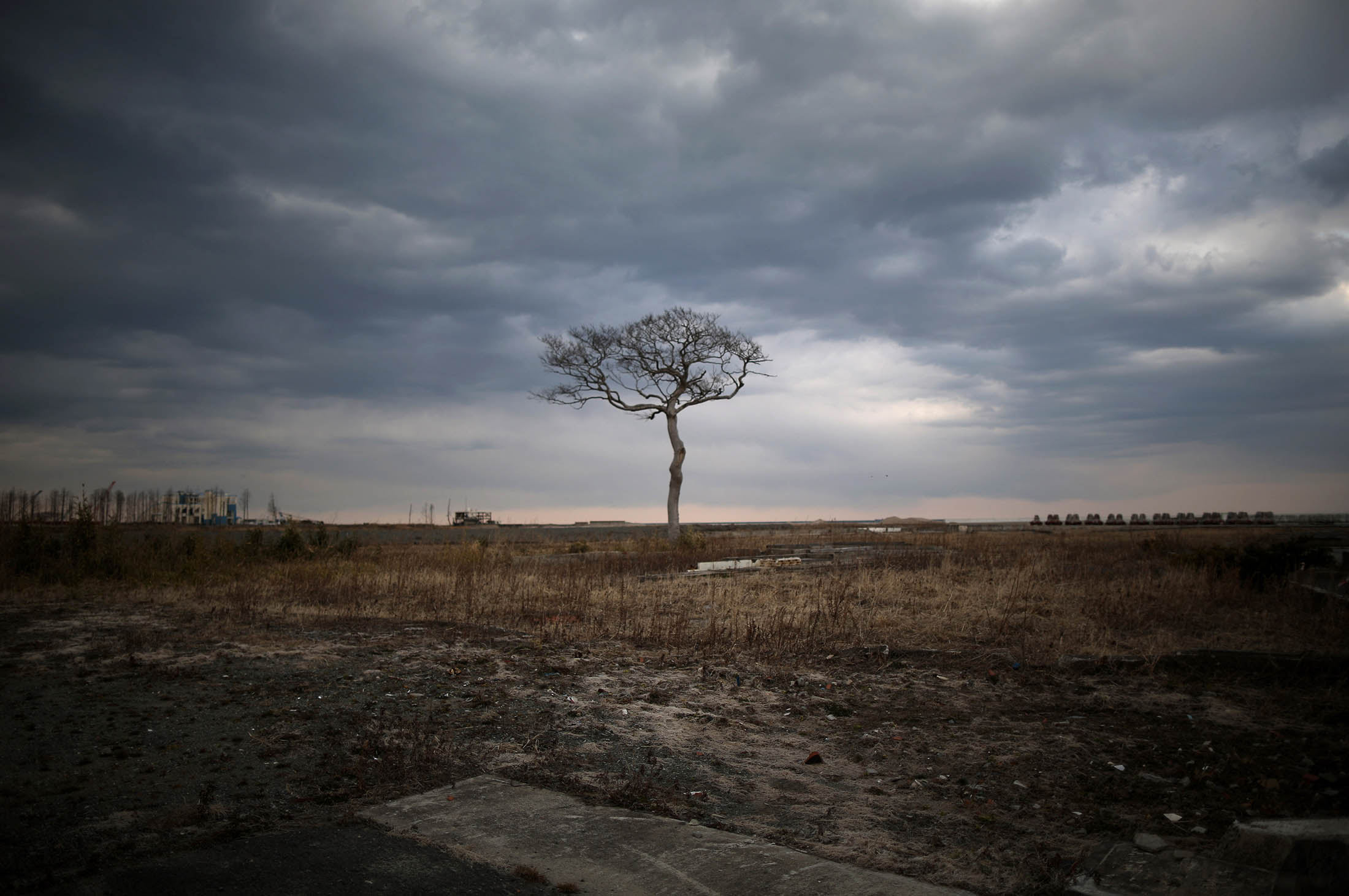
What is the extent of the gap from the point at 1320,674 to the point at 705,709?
5.93 meters

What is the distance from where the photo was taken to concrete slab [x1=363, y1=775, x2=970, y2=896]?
130 inches

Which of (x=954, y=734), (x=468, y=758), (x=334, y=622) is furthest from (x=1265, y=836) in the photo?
(x=334, y=622)

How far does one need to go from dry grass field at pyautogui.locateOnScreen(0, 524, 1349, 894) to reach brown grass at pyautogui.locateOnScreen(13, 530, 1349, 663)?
3.2 inches

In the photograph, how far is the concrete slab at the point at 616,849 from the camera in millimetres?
3312

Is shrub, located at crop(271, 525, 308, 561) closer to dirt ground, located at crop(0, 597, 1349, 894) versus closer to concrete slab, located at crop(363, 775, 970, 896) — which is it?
dirt ground, located at crop(0, 597, 1349, 894)

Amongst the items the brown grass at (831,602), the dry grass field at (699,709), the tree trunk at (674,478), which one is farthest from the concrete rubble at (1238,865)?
the tree trunk at (674,478)

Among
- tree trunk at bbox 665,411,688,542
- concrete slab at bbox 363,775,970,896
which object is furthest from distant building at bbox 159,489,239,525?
concrete slab at bbox 363,775,970,896

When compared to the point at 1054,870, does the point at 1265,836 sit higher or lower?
higher

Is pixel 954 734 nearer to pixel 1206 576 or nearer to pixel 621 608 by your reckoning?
pixel 621 608

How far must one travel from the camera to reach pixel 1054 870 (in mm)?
3547

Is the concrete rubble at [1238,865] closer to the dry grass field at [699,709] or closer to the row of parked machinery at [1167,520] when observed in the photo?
the dry grass field at [699,709]

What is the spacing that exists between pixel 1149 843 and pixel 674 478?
87.8ft

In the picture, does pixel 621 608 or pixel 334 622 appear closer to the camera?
pixel 334 622

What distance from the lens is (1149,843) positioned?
3730 mm
